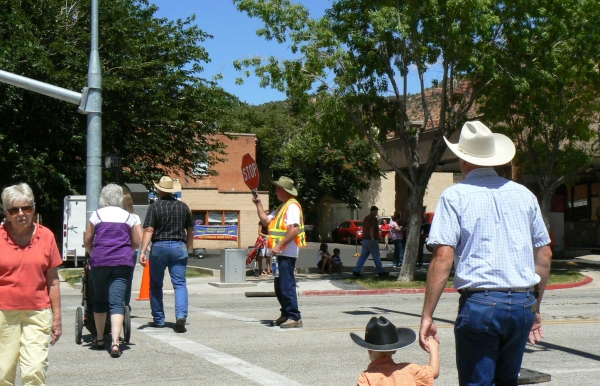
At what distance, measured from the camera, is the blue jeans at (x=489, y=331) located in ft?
13.6

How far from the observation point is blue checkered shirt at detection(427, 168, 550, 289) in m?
4.23

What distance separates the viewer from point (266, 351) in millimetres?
8781

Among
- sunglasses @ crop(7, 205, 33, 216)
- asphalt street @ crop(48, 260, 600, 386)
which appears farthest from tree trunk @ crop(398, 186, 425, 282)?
sunglasses @ crop(7, 205, 33, 216)

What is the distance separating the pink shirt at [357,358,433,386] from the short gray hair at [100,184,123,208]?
494 centimetres

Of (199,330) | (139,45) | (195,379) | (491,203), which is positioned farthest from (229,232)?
(491,203)

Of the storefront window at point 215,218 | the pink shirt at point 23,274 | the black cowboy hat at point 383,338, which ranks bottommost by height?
the black cowboy hat at point 383,338

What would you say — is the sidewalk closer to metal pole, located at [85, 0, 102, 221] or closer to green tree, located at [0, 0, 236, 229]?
metal pole, located at [85, 0, 102, 221]

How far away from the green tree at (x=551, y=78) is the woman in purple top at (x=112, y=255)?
11.8 metres

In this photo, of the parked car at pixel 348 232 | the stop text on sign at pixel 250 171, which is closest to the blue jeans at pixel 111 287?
the stop text on sign at pixel 250 171

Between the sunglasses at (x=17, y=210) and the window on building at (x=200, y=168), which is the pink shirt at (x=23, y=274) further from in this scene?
the window on building at (x=200, y=168)

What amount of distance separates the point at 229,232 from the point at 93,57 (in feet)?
83.2

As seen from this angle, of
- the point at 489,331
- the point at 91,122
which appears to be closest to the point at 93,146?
the point at 91,122

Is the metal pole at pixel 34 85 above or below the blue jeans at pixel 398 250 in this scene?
above

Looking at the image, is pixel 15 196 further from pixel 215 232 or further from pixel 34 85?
pixel 215 232
